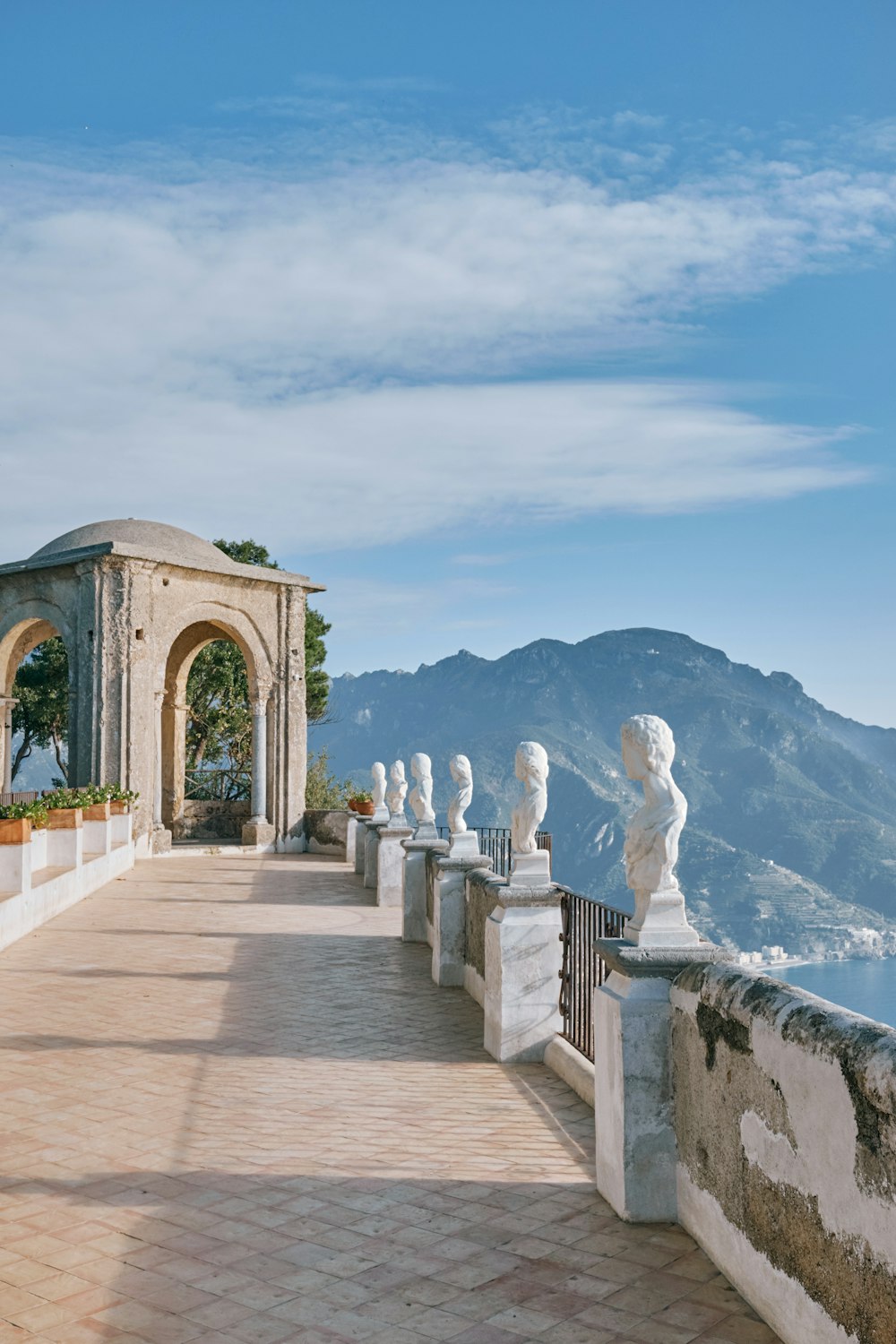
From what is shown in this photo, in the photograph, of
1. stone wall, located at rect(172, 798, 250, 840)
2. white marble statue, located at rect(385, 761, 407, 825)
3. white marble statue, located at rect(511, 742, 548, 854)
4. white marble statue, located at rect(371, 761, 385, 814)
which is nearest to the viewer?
white marble statue, located at rect(511, 742, 548, 854)

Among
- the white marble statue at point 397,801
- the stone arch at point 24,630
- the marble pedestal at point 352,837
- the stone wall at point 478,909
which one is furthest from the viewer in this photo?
the stone arch at point 24,630

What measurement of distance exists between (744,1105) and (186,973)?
281 inches

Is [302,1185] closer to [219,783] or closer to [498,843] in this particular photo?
[498,843]

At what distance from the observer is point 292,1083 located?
6594mm

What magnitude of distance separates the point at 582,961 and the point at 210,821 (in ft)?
65.7

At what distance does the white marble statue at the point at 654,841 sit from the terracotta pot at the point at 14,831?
8252mm

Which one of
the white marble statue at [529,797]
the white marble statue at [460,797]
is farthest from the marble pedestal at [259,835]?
the white marble statue at [529,797]

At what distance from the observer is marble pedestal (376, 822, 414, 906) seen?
49.3ft

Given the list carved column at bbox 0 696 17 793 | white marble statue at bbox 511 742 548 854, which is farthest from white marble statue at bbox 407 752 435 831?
carved column at bbox 0 696 17 793

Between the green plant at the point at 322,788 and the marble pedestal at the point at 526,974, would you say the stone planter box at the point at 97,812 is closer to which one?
the marble pedestal at the point at 526,974

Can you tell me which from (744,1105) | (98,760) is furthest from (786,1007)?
(98,760)

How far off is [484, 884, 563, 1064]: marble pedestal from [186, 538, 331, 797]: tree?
29198mm

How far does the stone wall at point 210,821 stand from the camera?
25766mm

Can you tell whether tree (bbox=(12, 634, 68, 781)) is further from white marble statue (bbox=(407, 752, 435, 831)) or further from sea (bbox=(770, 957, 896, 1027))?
sea (bbox=(770, 957, 896, 1027))
